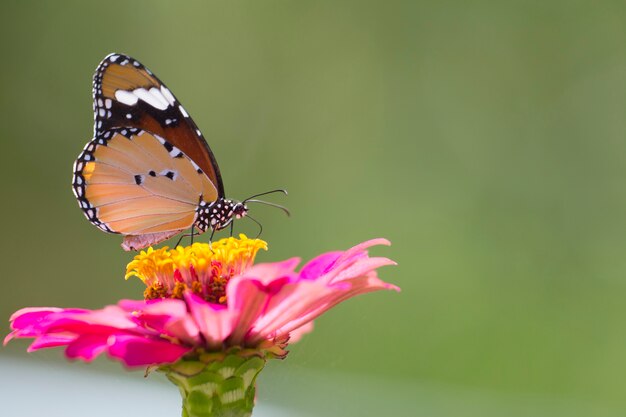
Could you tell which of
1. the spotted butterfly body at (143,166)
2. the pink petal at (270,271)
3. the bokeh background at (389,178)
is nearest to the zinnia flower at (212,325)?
the pink petal at (270,271)

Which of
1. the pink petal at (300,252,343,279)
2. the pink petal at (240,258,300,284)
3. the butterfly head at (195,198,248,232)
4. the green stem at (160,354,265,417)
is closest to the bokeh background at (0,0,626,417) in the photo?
the butterfly head at (195,198,248,232)

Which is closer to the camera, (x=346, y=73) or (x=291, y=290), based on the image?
(x=291, y=290)

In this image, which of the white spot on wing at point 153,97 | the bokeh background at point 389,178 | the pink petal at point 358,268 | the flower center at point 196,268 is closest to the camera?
the pink petal at point 358,268

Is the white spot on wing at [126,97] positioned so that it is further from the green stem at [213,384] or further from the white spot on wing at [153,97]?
the green stem at [213,384]

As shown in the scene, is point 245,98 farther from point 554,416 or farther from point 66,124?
point 554,416

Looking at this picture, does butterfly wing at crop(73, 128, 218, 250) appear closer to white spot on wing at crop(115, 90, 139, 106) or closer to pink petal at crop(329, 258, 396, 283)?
white spot on wing at crop(115, 90, 139, 106)

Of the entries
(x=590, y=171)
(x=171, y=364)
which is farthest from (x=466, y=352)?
(x=171, y=364)
